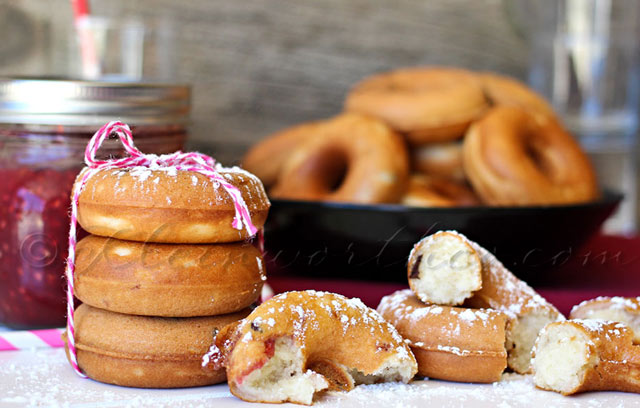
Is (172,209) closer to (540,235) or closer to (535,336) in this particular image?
(535,336)

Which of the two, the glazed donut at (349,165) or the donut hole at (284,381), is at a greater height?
the glazed donut at (349,165)

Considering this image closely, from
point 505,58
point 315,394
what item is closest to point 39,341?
point 315,394

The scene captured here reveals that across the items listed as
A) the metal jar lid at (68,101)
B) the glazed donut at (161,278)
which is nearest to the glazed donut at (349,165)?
the metal jar lid at (68,101)

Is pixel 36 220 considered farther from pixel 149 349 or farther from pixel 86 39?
pixel 86 39

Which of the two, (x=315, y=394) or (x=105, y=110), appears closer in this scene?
(x=315, y=394)

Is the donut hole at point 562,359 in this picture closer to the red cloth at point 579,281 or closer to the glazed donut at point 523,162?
the red cloth at point 579,281

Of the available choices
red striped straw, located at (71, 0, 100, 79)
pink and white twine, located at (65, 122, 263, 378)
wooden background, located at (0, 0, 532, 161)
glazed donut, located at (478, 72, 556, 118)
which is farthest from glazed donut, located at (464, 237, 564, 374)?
wooden background, located at (0, 0, 532, 161)
